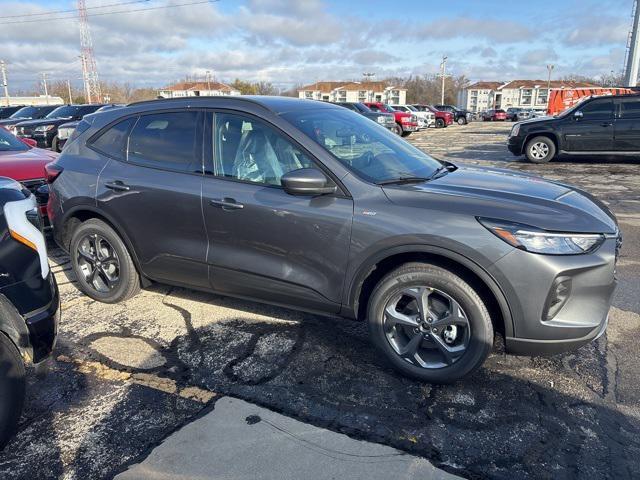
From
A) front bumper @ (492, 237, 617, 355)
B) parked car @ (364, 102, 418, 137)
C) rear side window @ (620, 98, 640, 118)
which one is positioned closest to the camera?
front bumper @ (492, 237, 617, 355)

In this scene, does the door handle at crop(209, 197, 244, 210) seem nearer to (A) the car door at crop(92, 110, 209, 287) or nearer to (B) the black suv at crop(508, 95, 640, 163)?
(A) the car door at crop(92, 110, 209, 287)

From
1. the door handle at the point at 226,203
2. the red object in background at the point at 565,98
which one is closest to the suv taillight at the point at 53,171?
the door handle at the point at 226,203

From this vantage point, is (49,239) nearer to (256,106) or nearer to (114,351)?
(114,351)

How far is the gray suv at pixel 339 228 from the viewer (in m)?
2.77

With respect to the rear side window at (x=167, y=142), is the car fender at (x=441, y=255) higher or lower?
lower

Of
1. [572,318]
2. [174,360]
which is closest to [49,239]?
[174,360]

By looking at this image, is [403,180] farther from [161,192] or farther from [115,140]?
[115,140]

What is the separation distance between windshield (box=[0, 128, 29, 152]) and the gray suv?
2708mm

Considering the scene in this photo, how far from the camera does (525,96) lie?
379 ft

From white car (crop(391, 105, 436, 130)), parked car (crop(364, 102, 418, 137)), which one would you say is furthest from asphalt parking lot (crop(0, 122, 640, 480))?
white car (crop(391, 105, 436, 130))

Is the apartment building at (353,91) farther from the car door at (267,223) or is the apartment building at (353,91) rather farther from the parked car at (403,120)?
the car door at (267,223)

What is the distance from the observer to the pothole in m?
3.41

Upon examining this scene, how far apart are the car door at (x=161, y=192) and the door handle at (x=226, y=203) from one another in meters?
0.15

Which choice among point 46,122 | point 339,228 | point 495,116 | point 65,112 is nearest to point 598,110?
point 339,228
